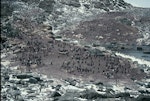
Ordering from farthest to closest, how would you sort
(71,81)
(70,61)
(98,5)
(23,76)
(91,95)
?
(98,5)
(70,61)
(23,76)
(71,81)
(91,95)

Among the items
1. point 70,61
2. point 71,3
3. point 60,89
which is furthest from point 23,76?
point 71,3

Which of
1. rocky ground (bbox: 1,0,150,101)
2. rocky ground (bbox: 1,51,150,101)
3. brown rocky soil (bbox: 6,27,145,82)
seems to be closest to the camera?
rocky ground (bbox: 1,51,150,101)

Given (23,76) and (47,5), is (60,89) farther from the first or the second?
(47,5)

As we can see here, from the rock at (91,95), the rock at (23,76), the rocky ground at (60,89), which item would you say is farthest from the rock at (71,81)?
the rock at (91,95)

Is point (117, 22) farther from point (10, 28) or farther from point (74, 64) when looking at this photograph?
point (74, 64)

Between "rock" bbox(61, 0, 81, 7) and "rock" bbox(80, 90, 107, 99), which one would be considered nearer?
"rock" bbox(80, 90, 107, 99)

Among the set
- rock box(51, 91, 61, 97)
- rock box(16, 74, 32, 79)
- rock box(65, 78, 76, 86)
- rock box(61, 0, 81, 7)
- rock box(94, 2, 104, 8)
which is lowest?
rock box(65, 78, 76, 86)

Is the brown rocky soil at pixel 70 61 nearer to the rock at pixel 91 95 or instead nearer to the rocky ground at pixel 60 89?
the rocky ground at pixel 60 89

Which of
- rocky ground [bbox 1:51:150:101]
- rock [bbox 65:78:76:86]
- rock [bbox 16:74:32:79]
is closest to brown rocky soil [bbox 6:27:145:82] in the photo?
rock [bbox 65:78:76:86]

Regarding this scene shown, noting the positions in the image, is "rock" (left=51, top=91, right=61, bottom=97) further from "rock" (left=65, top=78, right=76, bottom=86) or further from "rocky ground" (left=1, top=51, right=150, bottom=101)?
"rock" (left=65, top=78, right=76, bottom=86)

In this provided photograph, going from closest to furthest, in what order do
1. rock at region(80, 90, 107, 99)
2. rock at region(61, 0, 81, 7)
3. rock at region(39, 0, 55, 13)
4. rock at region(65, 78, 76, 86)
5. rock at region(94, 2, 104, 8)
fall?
rock at region(80, 90, 107, 99), rock at region(65, 78, 76, 86), rock at region(39, 0, 55, 13), rock at region(61, 0, 81, 7), rock at region(94, 2, 104, 8)

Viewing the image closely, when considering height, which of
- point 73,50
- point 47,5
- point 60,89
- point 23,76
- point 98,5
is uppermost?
point 47,5
